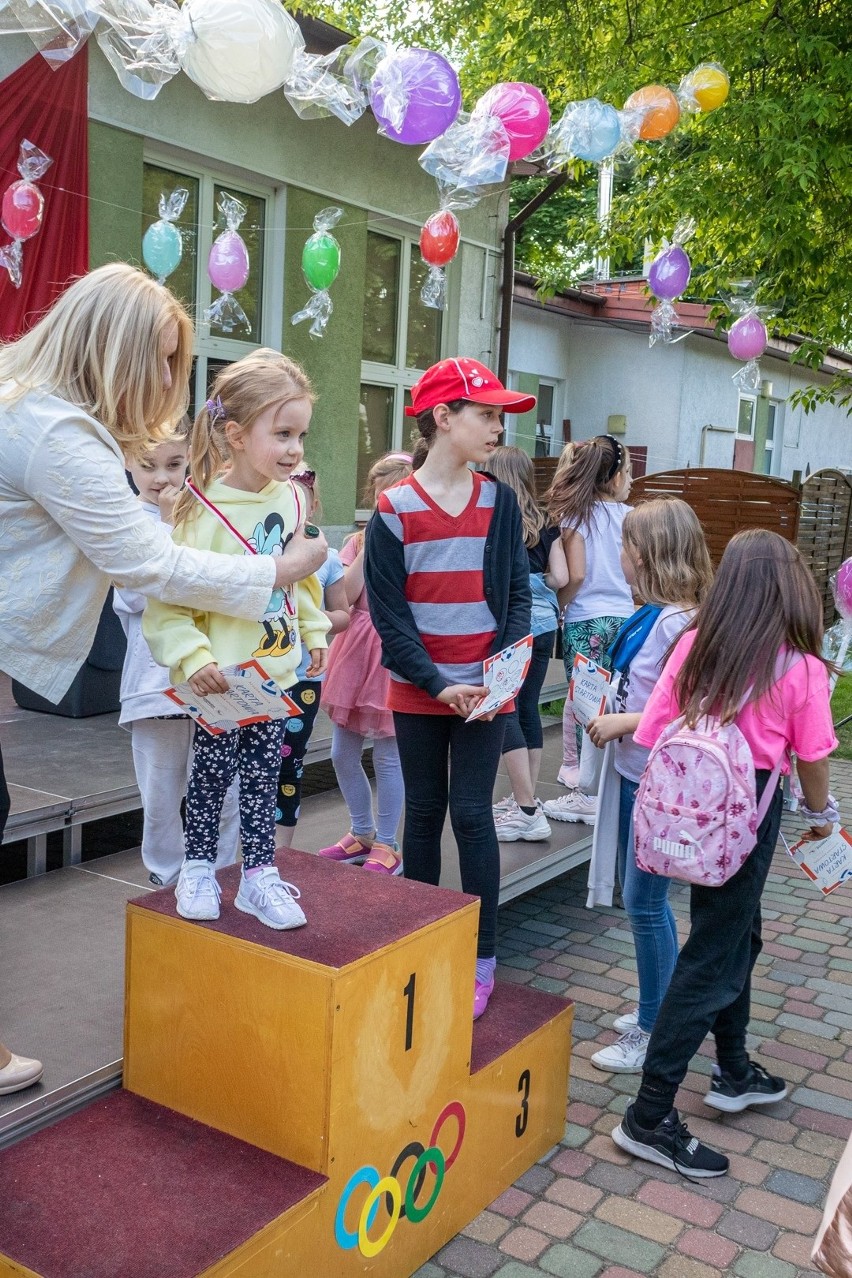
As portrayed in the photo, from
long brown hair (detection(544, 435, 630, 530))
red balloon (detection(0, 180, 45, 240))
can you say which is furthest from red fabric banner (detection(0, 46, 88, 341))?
long brown hair (detection(544, 435, 630, 530))

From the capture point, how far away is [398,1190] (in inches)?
100

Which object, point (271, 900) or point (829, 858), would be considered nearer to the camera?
point (271, 900)

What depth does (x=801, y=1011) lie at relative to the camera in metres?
4.23

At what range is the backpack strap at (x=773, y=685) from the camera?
2.88 metres

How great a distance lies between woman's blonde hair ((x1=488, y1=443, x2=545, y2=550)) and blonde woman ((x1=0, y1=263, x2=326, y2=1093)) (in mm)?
2449

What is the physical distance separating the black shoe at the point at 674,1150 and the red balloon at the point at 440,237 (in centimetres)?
505

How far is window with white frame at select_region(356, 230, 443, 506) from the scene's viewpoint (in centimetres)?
1002

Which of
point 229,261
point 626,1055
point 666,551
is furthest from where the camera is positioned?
point 229,261

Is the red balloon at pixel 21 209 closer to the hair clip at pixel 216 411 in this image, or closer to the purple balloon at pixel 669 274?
the purple balloon at pixel 669 274

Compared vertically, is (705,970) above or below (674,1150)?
above

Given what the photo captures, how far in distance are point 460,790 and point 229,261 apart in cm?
499

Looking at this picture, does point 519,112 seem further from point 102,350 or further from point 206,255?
point 102,350

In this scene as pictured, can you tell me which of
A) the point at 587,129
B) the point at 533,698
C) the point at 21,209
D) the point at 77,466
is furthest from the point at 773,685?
the point at 21,209

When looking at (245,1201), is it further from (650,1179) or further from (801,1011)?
(801,1011)
